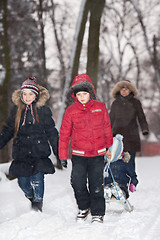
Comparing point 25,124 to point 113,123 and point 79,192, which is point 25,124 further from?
point 113,123

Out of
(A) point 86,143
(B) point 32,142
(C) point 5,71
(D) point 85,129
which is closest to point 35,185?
(B) point 32,142

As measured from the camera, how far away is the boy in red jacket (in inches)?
158

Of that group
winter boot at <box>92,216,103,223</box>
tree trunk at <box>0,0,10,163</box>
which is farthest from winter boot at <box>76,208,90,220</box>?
tree trunk at <box>0,0,10,163</box>

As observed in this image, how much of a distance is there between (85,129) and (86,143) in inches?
6.9

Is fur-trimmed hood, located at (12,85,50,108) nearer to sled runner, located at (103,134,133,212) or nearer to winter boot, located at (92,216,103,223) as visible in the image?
sled runner, located at (103,134,133,212)

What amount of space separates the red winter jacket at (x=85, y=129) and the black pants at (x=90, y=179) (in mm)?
110

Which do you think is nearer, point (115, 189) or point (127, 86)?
point (115, 189)

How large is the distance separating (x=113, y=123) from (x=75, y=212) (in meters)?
2.15

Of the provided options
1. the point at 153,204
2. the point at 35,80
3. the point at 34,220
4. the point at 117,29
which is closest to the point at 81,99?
the point at 35,80

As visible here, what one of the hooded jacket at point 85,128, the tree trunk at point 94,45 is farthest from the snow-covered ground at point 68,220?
the tree trunk at point 94,45

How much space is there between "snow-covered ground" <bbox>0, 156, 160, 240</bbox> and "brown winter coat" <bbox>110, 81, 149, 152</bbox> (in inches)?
36.4

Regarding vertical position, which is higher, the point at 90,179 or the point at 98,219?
the point at 90,179

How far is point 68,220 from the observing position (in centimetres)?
401

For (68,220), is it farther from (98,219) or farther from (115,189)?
(115,189)
